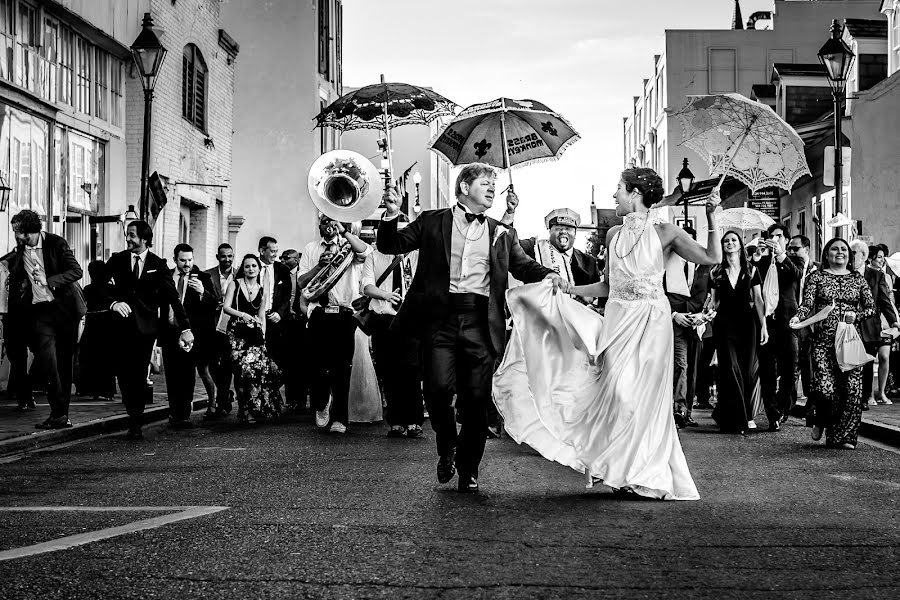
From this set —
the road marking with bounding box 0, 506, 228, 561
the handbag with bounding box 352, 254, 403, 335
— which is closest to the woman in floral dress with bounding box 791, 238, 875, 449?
the handbag with bounding box 352, 254, 403, 335

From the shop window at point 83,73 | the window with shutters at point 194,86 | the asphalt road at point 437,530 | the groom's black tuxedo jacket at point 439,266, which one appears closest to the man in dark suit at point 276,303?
the asphalt road at point 437,530

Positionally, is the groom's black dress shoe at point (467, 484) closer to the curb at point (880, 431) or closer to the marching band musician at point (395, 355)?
the marching band musician at point (395, 355)

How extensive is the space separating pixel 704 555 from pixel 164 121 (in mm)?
19444

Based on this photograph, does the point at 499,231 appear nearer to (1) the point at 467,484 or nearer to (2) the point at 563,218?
(1) the point at 467,484

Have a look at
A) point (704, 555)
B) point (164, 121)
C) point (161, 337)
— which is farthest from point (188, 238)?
point (704, 555)

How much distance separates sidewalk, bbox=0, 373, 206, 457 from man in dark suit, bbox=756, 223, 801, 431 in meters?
6.53

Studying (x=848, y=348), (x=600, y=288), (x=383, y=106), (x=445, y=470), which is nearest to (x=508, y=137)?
(x=383, y=106)

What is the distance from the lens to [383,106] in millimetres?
14414

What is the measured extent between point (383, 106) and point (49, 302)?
434 centimetres

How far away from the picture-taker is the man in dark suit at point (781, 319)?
13672mm

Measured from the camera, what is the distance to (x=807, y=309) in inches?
454

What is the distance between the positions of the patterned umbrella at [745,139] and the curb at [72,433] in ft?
19.9

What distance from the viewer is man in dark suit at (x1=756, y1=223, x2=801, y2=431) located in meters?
13.7

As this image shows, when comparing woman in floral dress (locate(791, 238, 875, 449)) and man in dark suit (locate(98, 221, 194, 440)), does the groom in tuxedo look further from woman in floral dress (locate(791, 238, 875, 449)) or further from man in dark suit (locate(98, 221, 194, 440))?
man in dark suit (locate(98, 221, 194, 440))
